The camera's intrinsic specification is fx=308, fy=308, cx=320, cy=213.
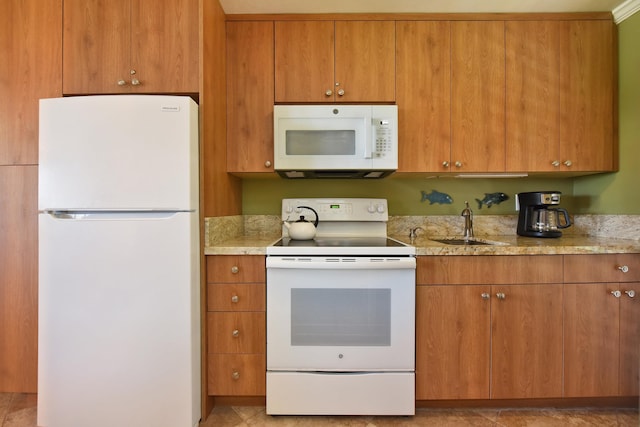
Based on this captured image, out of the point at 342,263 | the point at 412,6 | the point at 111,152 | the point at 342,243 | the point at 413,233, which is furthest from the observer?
the point at 413,233

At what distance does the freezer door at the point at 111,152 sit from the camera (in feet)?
4.69

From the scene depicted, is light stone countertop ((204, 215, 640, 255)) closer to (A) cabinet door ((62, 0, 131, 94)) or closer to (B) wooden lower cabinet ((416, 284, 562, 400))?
(B) wooden lower cabinet ((416, 284, 562, 400))

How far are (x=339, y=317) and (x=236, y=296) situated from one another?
543mm

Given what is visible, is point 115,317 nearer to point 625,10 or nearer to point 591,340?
point 591,340

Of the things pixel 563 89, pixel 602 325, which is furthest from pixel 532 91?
pixel 602 325

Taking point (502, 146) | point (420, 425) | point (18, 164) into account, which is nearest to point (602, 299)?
point (502, 146)

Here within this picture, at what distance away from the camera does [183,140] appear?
4.75 ft

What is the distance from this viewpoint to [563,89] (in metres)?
1.90

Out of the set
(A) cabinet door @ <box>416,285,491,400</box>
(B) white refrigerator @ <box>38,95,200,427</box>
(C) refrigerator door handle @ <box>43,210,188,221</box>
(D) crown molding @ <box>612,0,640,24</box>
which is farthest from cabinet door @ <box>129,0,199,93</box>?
(D) crown molding @ <box>612,0,640,24</box>

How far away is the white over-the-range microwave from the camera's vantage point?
5.94 feet

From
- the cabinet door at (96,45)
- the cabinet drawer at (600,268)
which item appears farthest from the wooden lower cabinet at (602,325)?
the cabinet door at (96,45)

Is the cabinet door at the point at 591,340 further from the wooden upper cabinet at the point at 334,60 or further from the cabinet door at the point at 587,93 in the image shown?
the wooden upper cabinet at the point at 334,60

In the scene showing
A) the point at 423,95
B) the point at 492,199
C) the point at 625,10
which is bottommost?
the point at 492,199

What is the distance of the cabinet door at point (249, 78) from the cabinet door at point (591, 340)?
1.95 metres
